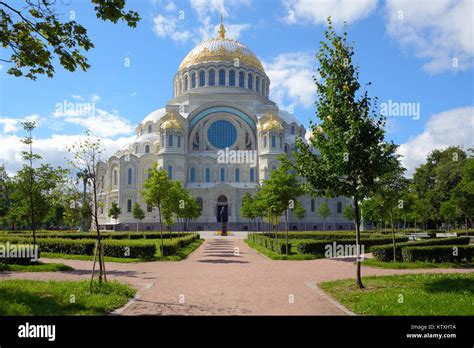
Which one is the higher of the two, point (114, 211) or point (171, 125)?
point (171, 125)

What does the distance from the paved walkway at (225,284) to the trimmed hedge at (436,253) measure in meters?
2.41

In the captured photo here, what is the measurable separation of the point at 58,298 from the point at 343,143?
9.71m

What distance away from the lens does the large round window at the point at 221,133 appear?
73.8 m

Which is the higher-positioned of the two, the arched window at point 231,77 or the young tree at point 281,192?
the arched window at point 231,77

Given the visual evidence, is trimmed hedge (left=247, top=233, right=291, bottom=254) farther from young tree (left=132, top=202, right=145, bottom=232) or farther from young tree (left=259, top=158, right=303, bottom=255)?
young tree (left=132, top=202, right=145, bottom=232)

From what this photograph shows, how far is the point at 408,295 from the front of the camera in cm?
1098

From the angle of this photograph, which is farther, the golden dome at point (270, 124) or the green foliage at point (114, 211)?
the golden dome at point (270, 124)

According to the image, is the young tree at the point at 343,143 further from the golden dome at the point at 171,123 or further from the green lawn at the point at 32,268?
the golden dome at the point at 171,123

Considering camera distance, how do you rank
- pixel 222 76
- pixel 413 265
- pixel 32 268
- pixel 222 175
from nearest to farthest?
pixel 32 268, pixel 413 265, pixel 222 175, pixel 222 76

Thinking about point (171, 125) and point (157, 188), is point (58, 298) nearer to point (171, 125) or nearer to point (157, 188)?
point (157, 188)

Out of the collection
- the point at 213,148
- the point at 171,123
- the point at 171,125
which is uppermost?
the point at 171,123

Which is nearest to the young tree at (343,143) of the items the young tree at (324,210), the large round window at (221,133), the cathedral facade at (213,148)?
the cathedral facade at (213,148)

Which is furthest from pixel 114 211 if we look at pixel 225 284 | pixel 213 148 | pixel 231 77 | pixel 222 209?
pixel 225 284
